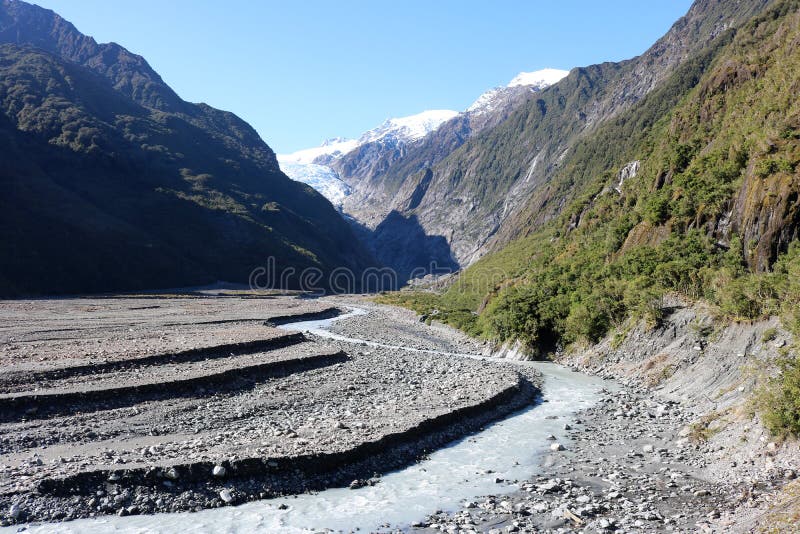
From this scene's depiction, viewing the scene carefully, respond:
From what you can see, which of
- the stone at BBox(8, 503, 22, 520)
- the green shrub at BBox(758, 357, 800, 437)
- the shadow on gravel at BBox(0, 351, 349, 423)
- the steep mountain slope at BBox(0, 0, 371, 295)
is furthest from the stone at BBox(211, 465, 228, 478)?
the steep mountain slope at BBox(0, 0, 371, 295)

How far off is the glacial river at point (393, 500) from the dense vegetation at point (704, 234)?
8188mm

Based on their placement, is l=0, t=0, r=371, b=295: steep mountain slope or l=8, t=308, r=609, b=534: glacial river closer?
l=8, t=308, r=609, b=534: glacial river

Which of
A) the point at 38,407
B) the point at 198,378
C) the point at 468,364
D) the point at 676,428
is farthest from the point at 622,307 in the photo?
the point at 38,407

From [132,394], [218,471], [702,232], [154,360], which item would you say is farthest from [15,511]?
[702,232]

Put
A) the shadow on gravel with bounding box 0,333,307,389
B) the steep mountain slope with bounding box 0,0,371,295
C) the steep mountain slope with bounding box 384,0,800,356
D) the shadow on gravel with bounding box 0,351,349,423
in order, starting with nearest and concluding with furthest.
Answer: the shadow on gravel with bounding box 0,351,349,423
the shadow on gravel with bounding box 0,333,307,389
the steep mountain slope with bounding box 384,0,800,356
the steep mountain slope with bounding box 0,0,371,295

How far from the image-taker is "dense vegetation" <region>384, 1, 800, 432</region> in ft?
92.7

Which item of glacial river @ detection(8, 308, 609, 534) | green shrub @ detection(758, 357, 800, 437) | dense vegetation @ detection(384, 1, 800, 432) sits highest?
dense vegetation @ detection(384, 1, 800, 432)

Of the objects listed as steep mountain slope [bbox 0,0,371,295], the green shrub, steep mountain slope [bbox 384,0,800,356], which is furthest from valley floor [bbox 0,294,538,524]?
steep mountain slope [bbox 0,0,371,295]

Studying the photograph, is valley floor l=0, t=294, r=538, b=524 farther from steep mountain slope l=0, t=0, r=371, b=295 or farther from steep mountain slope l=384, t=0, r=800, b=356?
steep mountain slope l=0, t=0, r=371, b=295

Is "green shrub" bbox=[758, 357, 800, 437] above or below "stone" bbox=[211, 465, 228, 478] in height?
above

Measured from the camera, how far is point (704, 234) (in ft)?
115

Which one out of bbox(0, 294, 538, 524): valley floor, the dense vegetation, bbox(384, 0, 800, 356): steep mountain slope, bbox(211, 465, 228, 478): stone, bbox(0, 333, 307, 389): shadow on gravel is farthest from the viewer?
bbox(384, 0, 800, 356): steep mountain slope

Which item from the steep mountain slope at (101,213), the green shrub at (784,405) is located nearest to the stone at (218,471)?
the green shrub at (784,405)

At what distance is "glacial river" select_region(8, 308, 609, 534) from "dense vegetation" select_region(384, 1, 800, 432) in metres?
8.19
